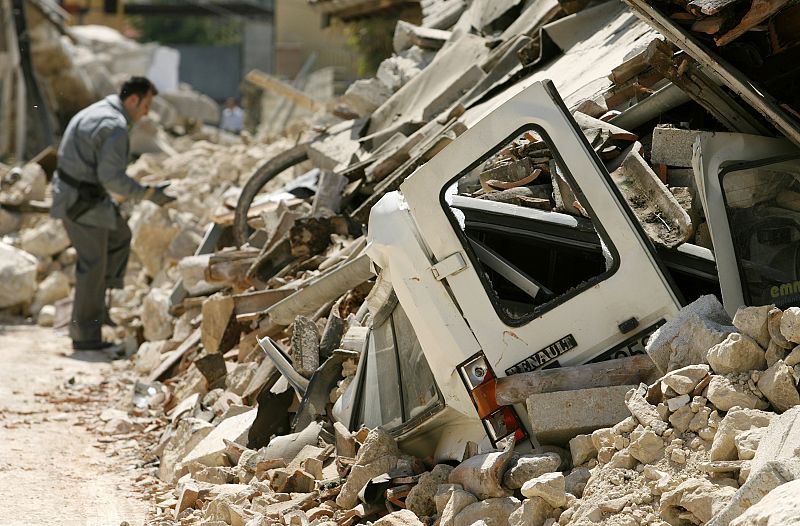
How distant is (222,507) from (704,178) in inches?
93.4

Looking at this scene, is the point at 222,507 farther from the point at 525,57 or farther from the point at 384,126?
the point at 384,126

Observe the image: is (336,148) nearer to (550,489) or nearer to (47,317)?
(47,317)

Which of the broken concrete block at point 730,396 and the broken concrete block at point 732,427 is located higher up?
the broken concrete block at point 730,396

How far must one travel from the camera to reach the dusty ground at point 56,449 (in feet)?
18.0

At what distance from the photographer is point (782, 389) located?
3.57m

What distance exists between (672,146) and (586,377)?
123 cm

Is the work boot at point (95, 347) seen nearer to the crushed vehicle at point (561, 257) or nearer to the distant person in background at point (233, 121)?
the crushed vehicle at point (561, 257)

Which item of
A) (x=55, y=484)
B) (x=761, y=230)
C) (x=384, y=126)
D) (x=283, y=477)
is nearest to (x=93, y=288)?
(x=384, y=126)

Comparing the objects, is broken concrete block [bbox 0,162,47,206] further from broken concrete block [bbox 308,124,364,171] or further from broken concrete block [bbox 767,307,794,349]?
broken concrete block [bbox 767,307,794,349]

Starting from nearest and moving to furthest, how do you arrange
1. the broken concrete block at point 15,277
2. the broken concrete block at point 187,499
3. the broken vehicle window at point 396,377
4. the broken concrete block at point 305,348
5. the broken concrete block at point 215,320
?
the broken vehicle window at point 396,377
the broken concrete block at point 187,499
the broken concrete block at point 305,348
the broken concrete block at point 215,320
the broken concrete block at point 15,277

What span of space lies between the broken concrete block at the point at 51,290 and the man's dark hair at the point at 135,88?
278 centimetres

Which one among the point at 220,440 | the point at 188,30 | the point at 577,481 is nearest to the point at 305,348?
the point at 220,440

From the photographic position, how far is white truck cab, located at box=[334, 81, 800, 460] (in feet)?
14.2

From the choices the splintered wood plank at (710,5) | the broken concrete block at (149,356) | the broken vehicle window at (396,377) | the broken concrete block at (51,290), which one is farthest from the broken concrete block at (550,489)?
the broken concrete block at (51,290)
